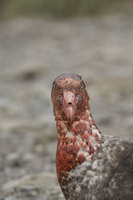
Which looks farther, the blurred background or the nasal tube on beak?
the blurred background

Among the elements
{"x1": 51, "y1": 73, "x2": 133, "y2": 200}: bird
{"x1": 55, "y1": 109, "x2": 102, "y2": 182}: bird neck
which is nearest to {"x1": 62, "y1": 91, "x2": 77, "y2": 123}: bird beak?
{"x1": 51, "y1": 73, "x2": 133, "y2": 200}: bird

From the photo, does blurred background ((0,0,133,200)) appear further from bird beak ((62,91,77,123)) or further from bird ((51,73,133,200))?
bird beak ((62,91,77,123))

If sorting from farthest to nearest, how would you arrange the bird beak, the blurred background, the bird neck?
1. the blurred background
2. the bird neck
3. the bird beak

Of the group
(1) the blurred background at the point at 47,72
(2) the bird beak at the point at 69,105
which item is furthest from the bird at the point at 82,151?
(1) the blurred background at the point at 47,72

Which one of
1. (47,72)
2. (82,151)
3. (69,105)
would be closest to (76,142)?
(82,151)

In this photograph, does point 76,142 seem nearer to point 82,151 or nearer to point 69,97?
point 82,151

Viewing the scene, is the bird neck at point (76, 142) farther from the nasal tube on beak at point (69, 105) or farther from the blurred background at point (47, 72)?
the blurred background at point (47, 72)

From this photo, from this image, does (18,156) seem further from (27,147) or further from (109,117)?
(109,117)

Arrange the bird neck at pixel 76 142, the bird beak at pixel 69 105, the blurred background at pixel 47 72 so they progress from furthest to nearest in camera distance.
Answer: the blurred background at pixel 47 72 → the bird neck at pixel 76 142 → the bird beak at pixel 69 105

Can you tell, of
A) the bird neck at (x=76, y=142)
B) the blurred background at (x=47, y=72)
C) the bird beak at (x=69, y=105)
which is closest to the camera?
the bird beak at (x=69, y=105)
